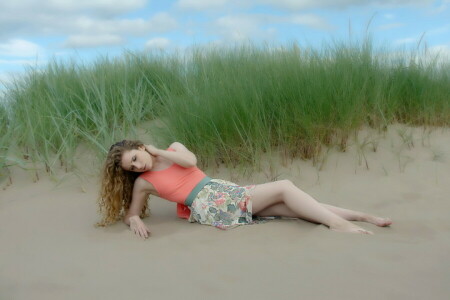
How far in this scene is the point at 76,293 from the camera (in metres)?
2.22

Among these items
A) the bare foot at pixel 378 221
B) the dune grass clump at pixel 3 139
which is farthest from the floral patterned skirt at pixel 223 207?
the dune grass clump at pixel 3 139

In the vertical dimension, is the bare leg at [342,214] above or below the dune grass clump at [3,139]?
below

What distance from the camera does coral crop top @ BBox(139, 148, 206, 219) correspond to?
3.14m

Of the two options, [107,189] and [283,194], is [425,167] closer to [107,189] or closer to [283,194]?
[283,194]

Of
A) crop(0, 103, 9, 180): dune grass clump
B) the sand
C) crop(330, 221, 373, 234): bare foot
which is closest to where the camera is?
the sand

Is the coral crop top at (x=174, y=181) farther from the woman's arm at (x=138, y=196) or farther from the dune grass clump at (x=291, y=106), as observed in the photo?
the dune grass clump at (x=291, y=106)

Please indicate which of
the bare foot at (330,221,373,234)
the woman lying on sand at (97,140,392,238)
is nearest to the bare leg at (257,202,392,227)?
the woman lying on sand at (97,140,392,238)

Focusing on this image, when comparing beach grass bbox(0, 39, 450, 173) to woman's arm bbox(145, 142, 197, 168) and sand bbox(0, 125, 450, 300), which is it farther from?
woman's arm bbox(145, 142, 197, 168)

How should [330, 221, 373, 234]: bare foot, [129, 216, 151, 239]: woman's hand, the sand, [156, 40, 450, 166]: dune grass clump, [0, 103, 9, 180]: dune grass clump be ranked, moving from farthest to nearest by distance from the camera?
[0, 103, 9, 180]: dune grass clump < [156, 40, 450, 166]: dune grass clump < [129, 216, 151, 239]: woman's hand < [330, 221, 373, 234]: bare foot < the sand

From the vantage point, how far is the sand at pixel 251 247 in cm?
214

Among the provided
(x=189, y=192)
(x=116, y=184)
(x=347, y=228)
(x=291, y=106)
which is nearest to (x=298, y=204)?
(x=347, y=228)

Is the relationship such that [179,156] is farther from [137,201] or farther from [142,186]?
[137,201]

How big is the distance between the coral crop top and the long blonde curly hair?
6.3 inches

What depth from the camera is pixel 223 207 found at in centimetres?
310
